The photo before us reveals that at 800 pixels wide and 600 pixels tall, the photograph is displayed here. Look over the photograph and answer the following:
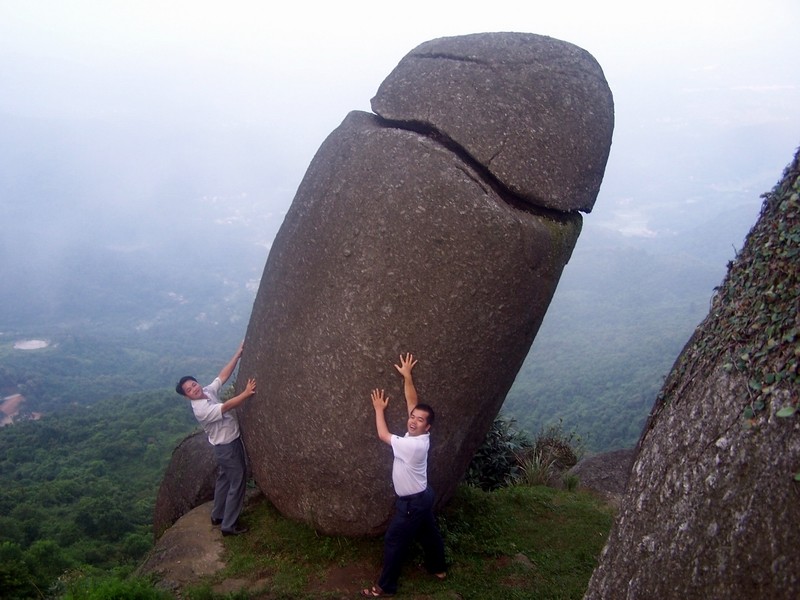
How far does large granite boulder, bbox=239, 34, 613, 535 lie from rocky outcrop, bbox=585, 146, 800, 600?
190 centimetres

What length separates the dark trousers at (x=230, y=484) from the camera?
7676 mm

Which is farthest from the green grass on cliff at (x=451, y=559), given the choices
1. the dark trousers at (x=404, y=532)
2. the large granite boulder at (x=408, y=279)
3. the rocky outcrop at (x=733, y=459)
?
the rocky outcrop at (x=733, y=459)

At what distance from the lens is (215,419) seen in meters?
7.46

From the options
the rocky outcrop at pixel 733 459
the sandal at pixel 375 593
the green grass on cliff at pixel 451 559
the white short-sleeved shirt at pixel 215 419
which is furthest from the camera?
the white short-sleeved shirt at pixel 215 419

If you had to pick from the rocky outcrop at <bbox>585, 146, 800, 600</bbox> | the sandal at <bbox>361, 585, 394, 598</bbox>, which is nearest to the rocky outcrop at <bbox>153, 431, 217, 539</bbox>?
the sandal at <bbox>361, 585, 394, 598</bbox>

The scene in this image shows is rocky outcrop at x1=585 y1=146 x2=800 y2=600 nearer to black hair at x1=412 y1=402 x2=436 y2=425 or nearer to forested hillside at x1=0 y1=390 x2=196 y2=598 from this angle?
black hair at x1=412 y1=402 x2=436 y2=425

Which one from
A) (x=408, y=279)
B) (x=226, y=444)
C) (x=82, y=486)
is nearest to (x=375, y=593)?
(x=226, y=444)

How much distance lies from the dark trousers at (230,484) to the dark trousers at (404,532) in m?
1.98

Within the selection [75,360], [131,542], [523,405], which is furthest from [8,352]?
[131,542]

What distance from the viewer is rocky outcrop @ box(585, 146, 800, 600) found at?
3.84 meters

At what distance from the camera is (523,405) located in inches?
1913

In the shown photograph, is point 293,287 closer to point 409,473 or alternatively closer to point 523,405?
point 409,473

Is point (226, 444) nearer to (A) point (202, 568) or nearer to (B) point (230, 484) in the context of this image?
(B) point (230, 484)

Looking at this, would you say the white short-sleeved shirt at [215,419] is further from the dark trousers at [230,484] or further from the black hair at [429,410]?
the black hair at [429,410]
